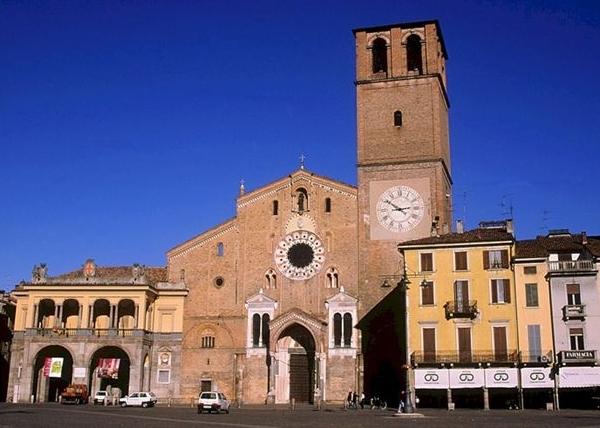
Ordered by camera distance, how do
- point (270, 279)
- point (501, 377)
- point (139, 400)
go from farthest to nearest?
point (270, 279)
point (139, 400)
point (501, 377)

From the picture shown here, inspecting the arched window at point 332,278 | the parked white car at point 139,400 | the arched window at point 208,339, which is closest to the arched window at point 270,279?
the arched window at point 332,278

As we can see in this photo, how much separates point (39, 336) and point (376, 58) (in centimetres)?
2961

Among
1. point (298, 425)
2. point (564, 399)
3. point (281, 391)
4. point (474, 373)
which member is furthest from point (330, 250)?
point (298, 425)

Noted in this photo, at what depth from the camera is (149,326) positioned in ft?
177

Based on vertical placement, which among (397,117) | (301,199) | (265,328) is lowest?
(265,328)

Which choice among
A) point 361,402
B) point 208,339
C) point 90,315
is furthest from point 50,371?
point 361,402

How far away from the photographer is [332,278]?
5106 centimetres

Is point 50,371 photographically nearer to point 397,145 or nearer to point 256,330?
point 256,330

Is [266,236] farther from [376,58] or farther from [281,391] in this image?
[376,58]

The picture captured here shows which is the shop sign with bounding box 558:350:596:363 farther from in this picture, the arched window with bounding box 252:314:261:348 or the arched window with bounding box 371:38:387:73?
the arched window with bounding box 371:38:387:73

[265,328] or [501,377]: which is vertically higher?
[265,328]

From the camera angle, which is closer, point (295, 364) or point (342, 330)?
point (342, 330)

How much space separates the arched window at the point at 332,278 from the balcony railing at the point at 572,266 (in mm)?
14198

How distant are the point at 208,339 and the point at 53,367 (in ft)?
34.6
